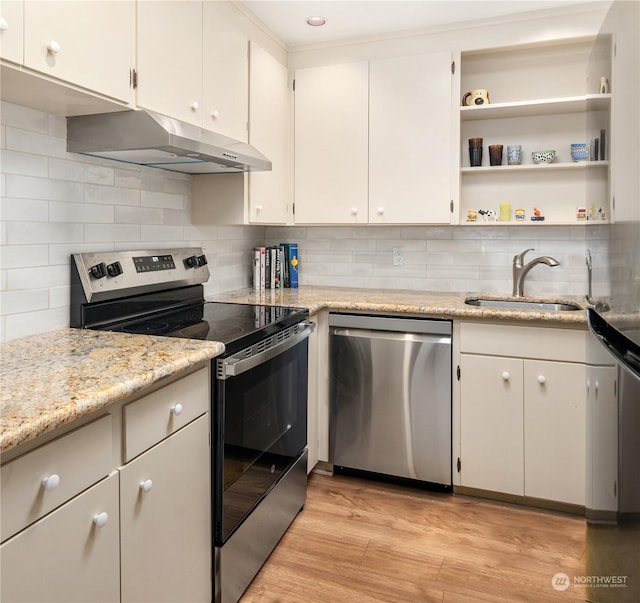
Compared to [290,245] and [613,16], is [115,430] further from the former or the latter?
[290,245]

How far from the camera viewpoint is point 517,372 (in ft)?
7.66

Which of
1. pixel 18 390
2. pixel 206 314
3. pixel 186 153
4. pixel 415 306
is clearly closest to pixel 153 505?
pixel 18 390

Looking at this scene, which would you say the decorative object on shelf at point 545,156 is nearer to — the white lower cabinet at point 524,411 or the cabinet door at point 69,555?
the white lower cabinet at point 524,411

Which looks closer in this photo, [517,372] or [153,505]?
[153,505]

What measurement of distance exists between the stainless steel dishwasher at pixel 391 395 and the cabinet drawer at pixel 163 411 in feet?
3.65

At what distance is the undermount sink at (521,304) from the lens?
2.64 meters

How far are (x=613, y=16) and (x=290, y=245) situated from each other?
224cm

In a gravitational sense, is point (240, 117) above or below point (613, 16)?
above

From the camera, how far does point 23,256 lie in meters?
1.68

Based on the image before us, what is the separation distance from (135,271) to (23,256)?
479mm

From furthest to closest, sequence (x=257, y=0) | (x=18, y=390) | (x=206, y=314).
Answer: (x=257, y=0) → (x=206, y=314) → (x=18, y=390)

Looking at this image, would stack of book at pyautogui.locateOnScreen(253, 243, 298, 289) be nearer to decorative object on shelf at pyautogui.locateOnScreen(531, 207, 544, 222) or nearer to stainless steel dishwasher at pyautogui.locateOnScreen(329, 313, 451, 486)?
stainless steel dishwasher at pyautogui.locateOnScreen(329, 313, 451, 486)

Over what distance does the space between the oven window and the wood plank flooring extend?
1.03ft

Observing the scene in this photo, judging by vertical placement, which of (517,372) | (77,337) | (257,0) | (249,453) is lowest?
(249,453)
